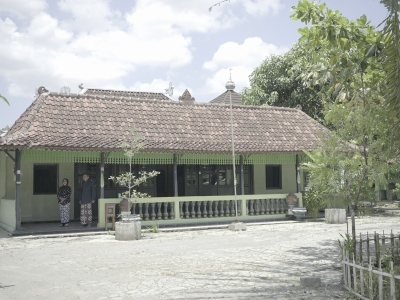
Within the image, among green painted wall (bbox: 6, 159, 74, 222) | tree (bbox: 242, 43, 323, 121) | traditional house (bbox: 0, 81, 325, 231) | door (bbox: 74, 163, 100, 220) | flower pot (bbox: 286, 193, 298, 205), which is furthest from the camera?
tree (bbox: 242, 43, 323, 121)

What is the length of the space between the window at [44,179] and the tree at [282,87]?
13.1 metres

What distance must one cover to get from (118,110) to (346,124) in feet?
37.5

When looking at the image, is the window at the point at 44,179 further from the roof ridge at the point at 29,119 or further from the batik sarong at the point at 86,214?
the batik sarong at the point at 86,214

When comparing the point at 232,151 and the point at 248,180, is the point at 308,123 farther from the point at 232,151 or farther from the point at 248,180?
the point at 232,151

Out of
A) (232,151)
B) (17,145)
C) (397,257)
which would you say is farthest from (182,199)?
(397,257)

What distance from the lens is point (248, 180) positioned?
2028 cm

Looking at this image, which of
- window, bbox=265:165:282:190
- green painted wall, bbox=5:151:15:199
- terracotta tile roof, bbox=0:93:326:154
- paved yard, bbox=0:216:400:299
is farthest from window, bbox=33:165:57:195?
window, bbox=265:165:282:190

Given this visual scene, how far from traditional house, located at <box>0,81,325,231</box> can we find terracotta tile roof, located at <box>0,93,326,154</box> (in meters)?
0.04

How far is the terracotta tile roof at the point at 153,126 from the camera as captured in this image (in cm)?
1465

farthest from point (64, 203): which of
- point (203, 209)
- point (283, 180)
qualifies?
point (283, 180)

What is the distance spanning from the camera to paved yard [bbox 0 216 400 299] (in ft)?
22.8

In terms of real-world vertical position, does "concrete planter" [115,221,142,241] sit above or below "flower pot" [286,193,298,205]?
below

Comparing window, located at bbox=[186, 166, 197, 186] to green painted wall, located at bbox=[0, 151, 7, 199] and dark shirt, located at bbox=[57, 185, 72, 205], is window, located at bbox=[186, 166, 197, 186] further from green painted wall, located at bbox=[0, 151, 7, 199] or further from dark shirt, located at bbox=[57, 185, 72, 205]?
green painted wall, located at bbox=[0, 151, 7, 199]

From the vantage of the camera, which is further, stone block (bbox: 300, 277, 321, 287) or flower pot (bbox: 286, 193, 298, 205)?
flower pot (bbox: 286, 193, 298, 205)
